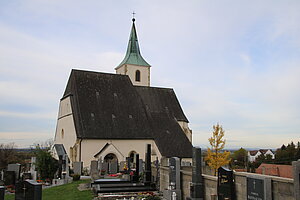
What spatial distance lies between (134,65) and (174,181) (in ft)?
90.4

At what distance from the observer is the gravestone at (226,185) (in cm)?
976

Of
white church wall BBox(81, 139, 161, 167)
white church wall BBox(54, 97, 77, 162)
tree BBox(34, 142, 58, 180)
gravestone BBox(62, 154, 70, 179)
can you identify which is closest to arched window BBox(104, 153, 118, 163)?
white church wall BBox(81, 139, 161, 167)

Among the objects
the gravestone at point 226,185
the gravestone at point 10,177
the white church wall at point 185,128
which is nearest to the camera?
the gravestone at point 226,185

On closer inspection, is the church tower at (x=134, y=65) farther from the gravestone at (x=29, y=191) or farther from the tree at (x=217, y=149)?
the gravestone at (x=29, y=191)

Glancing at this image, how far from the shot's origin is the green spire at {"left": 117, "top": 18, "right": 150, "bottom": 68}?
132 ft

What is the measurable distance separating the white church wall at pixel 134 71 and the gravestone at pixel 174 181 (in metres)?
26.5

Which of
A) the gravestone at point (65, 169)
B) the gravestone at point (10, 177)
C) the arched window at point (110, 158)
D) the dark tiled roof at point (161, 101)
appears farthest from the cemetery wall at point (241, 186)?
the dark tiled roof at point (161, 101)

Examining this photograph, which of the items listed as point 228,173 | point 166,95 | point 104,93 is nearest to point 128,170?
point 228,173

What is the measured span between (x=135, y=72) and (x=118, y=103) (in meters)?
9.86

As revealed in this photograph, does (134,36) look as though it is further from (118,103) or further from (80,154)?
(80,154)

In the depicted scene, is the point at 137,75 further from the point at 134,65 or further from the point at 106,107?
the point at 106,107

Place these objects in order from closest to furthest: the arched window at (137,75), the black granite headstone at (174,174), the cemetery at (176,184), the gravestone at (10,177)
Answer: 1. the cemetery at (176,184)
2. the black granite headstone at (174,174)
3. the gravestone at (10,177)
4. the arched window at (137,75)

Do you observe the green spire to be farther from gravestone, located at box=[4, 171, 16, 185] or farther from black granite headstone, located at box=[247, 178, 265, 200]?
black granite headstone, located at box=[247, 178, 265, 200]

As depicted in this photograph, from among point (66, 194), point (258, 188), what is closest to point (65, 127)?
point (66, 194)
